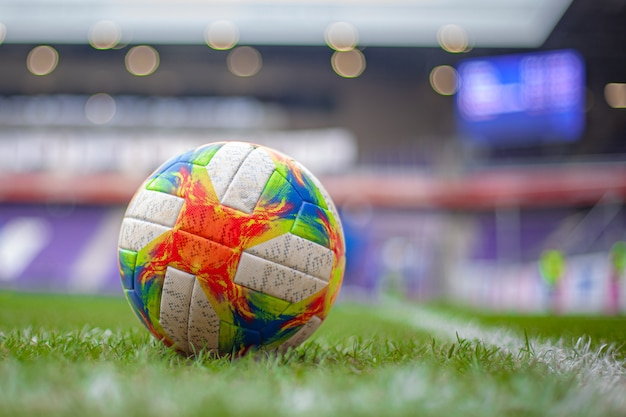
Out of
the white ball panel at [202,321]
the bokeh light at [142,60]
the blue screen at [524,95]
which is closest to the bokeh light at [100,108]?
the bokeh light at [142,60]

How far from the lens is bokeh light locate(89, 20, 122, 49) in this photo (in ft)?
62.4

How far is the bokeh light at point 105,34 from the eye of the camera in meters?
19.0

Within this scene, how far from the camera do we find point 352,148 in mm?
23250

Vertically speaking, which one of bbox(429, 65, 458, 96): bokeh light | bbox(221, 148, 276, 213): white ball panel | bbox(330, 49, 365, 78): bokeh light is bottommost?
bbox(221, 148, 276, 213): white ball panel

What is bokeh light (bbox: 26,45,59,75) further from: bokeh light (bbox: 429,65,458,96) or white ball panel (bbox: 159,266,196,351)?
white ball panel (bbox: 159,266,196,351)

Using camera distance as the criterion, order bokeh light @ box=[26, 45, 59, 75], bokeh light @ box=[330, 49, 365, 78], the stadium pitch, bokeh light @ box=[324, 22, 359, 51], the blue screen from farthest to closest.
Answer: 1. bokeh light @ box=[26, 45, 59, 75]
2. bokeh light @ box=[330, 49, 365, 78]
3. bokeh light @ box=[324, 22, 359, 51]
4. the blue screen
5. the stadium pitch

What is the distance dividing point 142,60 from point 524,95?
477 inches

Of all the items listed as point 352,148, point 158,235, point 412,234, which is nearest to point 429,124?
point 352,148

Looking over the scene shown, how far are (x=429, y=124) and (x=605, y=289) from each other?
40.8 ft

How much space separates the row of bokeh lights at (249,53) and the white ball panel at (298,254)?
17.3m

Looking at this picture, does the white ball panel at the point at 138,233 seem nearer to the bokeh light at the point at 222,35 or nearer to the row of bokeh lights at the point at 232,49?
the row of bokeh lights at the point at 232,49

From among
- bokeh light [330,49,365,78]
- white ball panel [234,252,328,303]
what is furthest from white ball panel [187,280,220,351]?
bokeh light [330,49,365,78]

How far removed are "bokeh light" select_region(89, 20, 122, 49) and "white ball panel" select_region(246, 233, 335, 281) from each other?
60.5ft

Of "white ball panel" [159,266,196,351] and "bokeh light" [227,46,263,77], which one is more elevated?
"bokeh light" [227,46,263,77]
